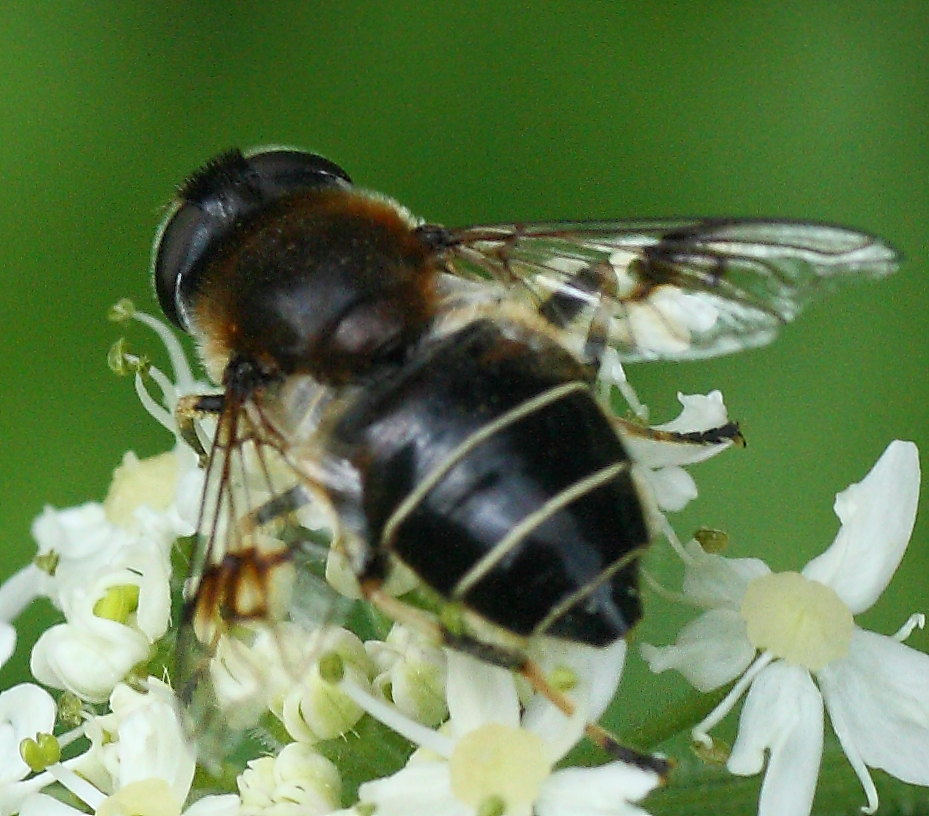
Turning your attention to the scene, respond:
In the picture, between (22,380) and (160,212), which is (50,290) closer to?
(22,380)

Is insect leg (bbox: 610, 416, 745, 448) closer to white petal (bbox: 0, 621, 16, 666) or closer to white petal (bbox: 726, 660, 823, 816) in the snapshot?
white petal (bbox: 726, 660, 823, 816)

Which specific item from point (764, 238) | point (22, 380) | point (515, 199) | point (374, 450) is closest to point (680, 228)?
point (764, 238)

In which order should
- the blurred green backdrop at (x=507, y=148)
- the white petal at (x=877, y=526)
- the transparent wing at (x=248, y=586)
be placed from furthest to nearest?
the blurred green backdrop at (x=507, y=148) → the white petal at (x=877, y=526) → the transparent wing at (x=248, y=586)

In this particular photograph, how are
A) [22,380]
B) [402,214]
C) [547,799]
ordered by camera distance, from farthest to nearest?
[22,380] < [402,214] < [547,799]

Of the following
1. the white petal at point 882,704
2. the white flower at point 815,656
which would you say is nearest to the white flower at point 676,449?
the white flower at point 815,656

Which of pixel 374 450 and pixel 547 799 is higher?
pixel 374 450

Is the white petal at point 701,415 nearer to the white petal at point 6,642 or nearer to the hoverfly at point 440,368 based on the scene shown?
the hoverfly at point 440,368

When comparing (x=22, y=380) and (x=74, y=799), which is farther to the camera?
(x=22, y=380)
